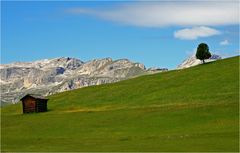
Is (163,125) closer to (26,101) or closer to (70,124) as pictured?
(70,124)

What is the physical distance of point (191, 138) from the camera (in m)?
51.2

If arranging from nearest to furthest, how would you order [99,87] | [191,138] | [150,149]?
[150,149] → [191,138] → [99,87]

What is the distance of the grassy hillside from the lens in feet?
160

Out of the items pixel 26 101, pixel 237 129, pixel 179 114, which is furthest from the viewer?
pixel 26 101

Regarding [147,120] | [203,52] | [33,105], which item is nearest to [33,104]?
[33,105]

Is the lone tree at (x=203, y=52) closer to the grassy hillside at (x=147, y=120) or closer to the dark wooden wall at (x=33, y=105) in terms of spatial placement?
the grassy hillside at (x=147, y=120)

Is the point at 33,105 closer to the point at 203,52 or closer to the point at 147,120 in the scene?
the point at 147,120

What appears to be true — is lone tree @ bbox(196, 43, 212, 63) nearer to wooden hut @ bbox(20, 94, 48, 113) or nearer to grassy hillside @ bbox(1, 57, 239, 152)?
grassy hillside @ bbox(1, 57, 239, 152)

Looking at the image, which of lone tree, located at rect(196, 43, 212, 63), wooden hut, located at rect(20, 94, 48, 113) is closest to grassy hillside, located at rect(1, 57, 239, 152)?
wooden hut, located at rect(20, 94, 48, 113)

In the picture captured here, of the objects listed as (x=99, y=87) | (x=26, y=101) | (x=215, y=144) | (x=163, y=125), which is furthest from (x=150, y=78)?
(x=215, y=144)

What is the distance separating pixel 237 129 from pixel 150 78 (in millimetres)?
83388

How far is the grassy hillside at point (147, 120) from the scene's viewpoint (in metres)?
48.9

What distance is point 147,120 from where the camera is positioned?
71.8 m

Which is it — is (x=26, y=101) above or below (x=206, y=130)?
above
